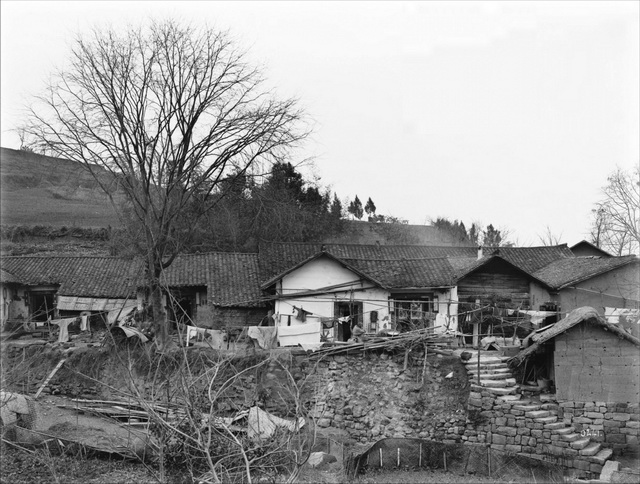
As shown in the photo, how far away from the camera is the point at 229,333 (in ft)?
66.3

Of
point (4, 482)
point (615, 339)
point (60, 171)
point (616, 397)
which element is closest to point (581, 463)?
point (616, 397)

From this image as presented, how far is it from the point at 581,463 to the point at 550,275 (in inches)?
470

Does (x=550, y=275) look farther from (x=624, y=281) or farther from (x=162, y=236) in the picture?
(x=162, y=236)

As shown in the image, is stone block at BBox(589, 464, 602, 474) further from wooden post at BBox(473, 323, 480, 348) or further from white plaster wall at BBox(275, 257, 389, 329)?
white plaster wall at BBox(275, 257, 389, 329)

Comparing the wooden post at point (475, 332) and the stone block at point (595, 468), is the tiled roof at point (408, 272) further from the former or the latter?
the stone block at point (595, 468)

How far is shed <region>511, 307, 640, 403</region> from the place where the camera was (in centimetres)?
1507

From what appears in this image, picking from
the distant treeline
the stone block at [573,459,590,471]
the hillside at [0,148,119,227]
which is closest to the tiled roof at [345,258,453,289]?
the stone block at [573,459,590,471]

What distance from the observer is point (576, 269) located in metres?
24.5

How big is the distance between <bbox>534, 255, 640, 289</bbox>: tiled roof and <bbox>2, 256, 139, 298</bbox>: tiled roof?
56.6 ft

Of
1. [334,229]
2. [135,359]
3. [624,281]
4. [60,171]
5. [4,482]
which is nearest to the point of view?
[4,482]

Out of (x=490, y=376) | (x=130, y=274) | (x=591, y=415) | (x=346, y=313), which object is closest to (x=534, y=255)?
(x=346, y=313)

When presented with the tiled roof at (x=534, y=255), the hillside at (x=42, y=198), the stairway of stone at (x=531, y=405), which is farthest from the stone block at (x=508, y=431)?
the hillside at (x=42, y=198)

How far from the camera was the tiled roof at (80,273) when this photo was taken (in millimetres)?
24562

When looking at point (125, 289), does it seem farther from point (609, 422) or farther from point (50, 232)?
point (609, 422)
